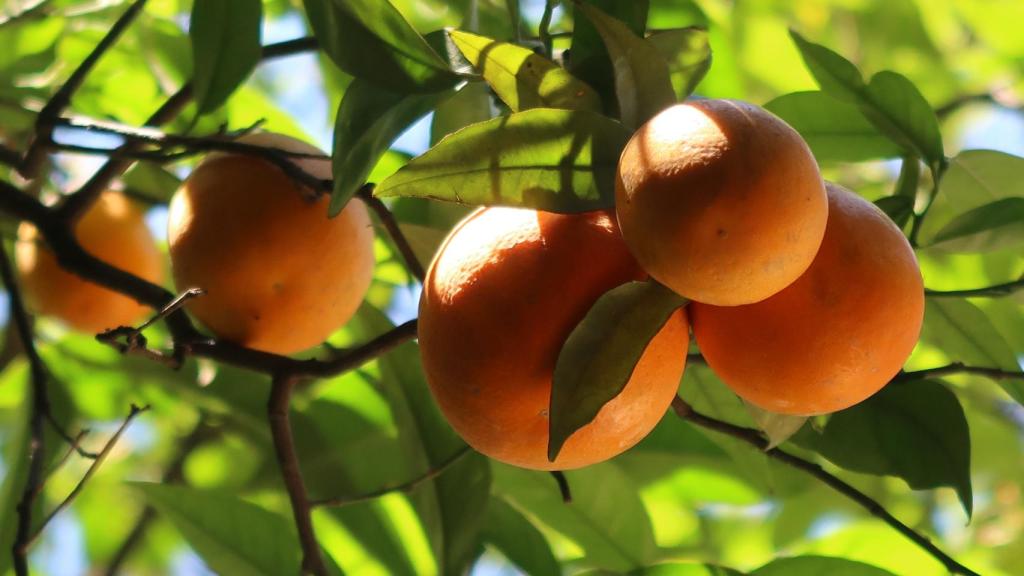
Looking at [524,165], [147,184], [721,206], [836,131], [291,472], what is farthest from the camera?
[147,184]

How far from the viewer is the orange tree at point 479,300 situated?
63cm

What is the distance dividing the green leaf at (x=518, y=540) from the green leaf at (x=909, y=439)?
0.95 feet

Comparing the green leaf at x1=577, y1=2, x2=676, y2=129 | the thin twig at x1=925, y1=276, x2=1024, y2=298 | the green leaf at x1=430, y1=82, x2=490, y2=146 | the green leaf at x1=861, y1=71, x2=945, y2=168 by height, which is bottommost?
the thin twig at x1=925, y1=276, x2=1024, y2=298

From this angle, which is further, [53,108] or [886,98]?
[53,108]

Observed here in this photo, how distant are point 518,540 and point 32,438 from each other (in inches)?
18.1

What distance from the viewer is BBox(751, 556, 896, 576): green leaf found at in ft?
2.79

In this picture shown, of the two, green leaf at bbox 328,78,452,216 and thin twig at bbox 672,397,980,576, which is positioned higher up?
green leaf at bbox 328,78,452,216

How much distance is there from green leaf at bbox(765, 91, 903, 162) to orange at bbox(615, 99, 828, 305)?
0.43 metres

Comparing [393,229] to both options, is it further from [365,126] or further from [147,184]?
[147,184]

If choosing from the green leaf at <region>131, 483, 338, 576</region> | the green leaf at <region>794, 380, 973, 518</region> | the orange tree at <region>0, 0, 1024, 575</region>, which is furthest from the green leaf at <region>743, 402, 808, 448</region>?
the green leaf at <region>131, 483, 338, 576</region>

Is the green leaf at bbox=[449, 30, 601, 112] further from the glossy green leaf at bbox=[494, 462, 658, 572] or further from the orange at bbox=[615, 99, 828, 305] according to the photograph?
the glossy green leaf at bbox=[494, 462, 658, 572]

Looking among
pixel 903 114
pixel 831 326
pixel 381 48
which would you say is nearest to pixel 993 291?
pixel 903 114

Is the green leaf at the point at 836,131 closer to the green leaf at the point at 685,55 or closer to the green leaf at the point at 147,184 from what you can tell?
the green leaf at the point at 685,55

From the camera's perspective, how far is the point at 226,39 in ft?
3.21
